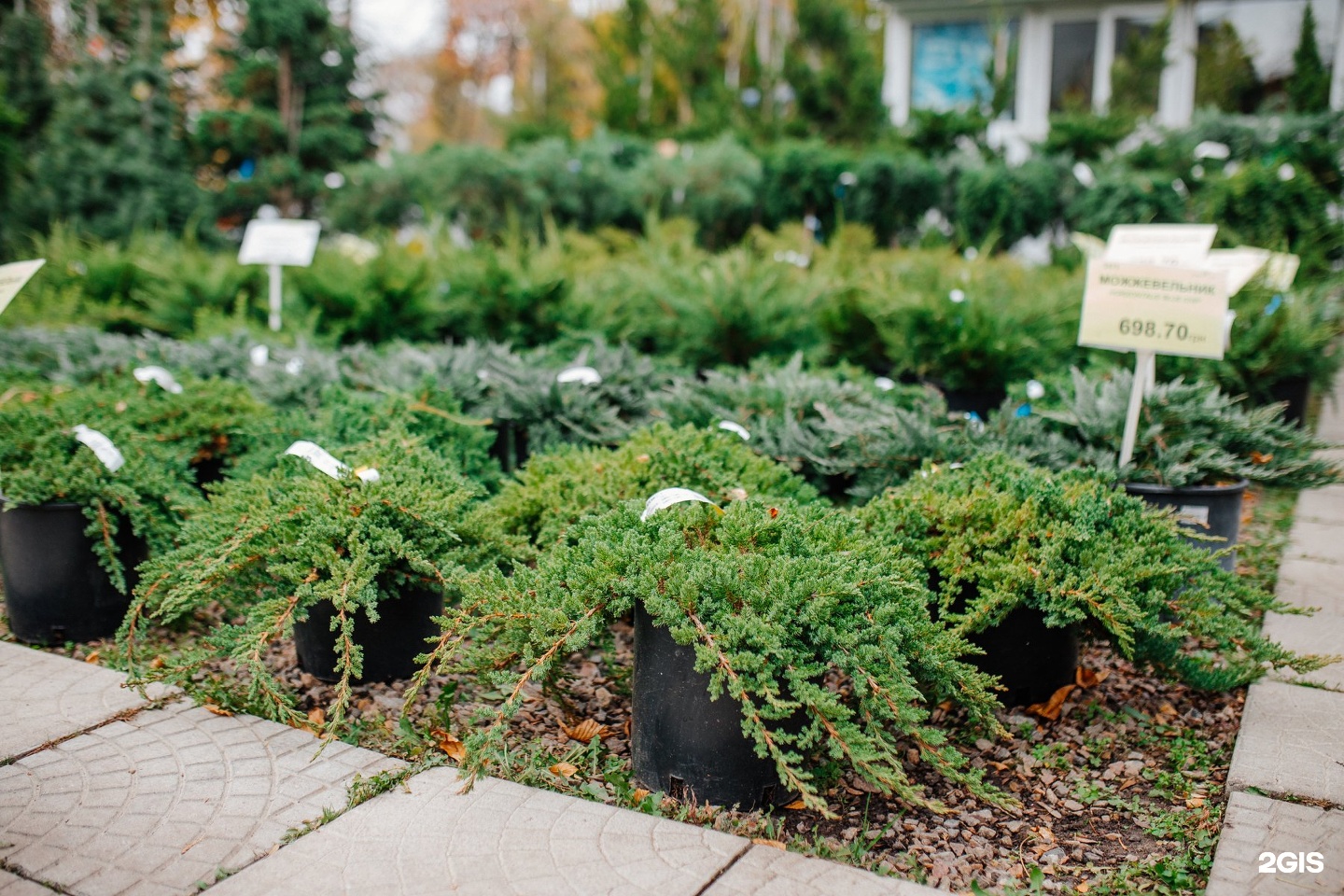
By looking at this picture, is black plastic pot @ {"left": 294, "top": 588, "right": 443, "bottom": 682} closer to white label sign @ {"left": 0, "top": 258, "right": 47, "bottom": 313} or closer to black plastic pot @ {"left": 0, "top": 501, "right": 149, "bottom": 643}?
black plastic pot @ {"left": 0, "top": 501, "right": 149, "bottom": 643}

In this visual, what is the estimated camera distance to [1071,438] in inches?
156

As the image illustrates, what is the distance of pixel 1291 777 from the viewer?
2.49 meters

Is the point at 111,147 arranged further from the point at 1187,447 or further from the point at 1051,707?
the point at 1051,707

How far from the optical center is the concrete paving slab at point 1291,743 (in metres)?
2.46

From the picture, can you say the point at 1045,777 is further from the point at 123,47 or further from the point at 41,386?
the point at 123,47

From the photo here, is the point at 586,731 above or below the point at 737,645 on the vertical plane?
below

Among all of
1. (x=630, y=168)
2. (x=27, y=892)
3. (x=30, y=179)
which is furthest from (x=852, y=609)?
(x=30, y=179)

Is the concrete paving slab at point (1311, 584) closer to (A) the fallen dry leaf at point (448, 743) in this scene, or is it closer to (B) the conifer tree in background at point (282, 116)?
(A) the fallen dry leaf at point (448, 743)

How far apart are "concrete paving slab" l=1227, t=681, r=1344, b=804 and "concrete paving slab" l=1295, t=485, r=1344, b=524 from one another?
2.37m

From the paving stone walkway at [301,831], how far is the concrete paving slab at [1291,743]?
108cm

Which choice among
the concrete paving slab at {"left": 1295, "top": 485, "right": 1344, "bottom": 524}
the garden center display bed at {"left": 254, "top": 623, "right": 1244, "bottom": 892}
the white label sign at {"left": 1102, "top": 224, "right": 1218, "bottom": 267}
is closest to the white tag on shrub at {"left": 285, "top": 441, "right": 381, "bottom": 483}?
the garden center display bed at {"left": 254, "top": 623, "right": 1244, "bottom": 892}

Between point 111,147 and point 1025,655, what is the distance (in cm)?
1265

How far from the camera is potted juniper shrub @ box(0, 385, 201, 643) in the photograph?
3.26 m

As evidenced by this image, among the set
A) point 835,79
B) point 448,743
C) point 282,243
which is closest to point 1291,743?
point 448,743
